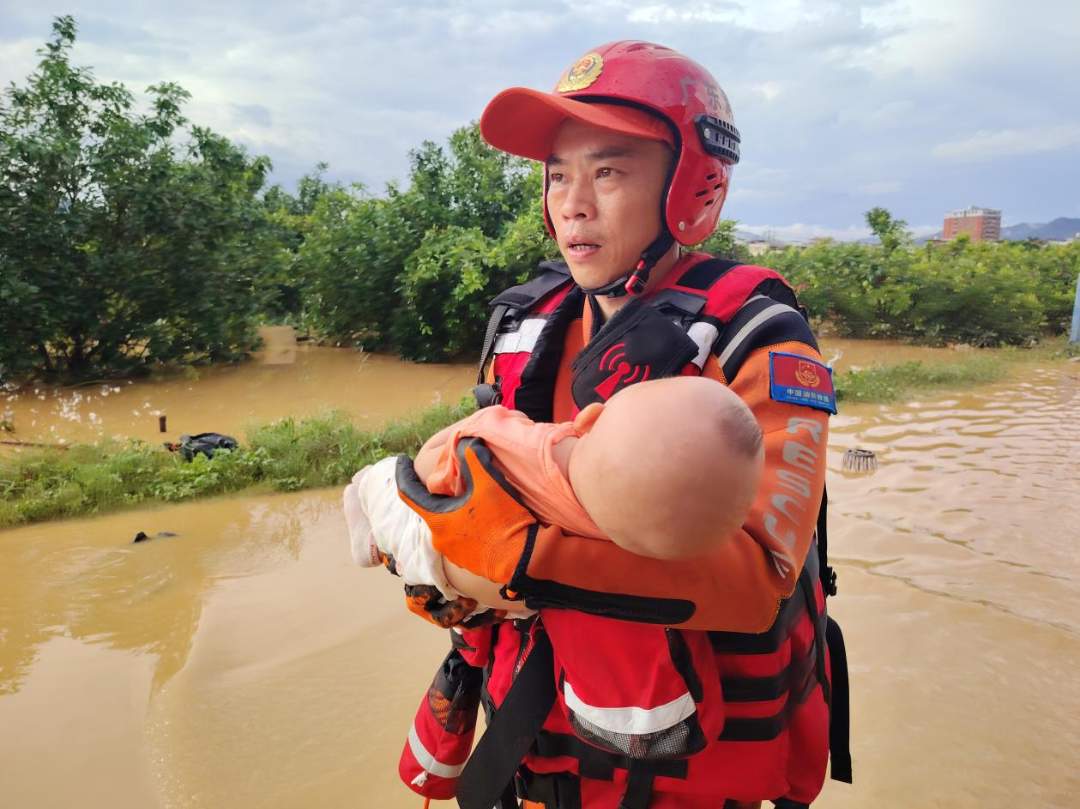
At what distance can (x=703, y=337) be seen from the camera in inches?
53.8

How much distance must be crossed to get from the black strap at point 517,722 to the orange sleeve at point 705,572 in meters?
0.27

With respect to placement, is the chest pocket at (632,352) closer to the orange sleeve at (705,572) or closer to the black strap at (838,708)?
the orange sleeve at (705,572)

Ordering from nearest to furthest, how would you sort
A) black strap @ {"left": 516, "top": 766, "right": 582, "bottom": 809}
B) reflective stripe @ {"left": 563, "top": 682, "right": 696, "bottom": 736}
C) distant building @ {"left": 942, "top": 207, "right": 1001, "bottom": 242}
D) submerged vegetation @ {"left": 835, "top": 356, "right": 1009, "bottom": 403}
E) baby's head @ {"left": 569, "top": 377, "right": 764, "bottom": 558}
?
baby's head @ {"left": 569, "top": 377, "right": 764, "bottom": 558} → reflective stripe @ {"left": 563, "top": 682, "right": 696, "bottom": 736} → black strap @ {"left": 516, "top": 766, "right": 582, "bottom": 809} → submerged vegetation @ {"left": 835, "top": 356, "right": 1009, "bottom": 403} → distant building @ {"left": 942, "top": 207, "right": 1001, "bottom": 242}

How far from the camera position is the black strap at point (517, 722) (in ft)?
4.31

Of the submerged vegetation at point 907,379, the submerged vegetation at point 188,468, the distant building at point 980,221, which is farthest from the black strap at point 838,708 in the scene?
the distant building at point 980,221

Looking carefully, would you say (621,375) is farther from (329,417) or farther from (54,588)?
(329,417)

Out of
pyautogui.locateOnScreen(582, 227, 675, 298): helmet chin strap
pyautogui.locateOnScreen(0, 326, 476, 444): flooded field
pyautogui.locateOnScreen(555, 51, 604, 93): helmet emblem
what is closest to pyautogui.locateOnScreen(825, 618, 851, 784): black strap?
pyautogui.locateOnScreen(582, 227, 675, 298): helmet chin strap

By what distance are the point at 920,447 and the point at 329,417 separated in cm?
560

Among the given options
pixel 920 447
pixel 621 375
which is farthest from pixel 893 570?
pixel 621 375

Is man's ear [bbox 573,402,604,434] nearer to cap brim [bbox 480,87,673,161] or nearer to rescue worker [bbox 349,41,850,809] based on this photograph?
rescue worker [bbox 349,41,850,809]

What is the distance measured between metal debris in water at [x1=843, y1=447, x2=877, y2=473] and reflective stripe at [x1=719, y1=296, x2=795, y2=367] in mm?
5483

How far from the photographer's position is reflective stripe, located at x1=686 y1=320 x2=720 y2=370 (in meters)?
1.36

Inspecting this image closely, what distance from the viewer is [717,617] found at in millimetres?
1099

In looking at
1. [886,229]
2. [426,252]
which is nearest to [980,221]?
[886,229]
